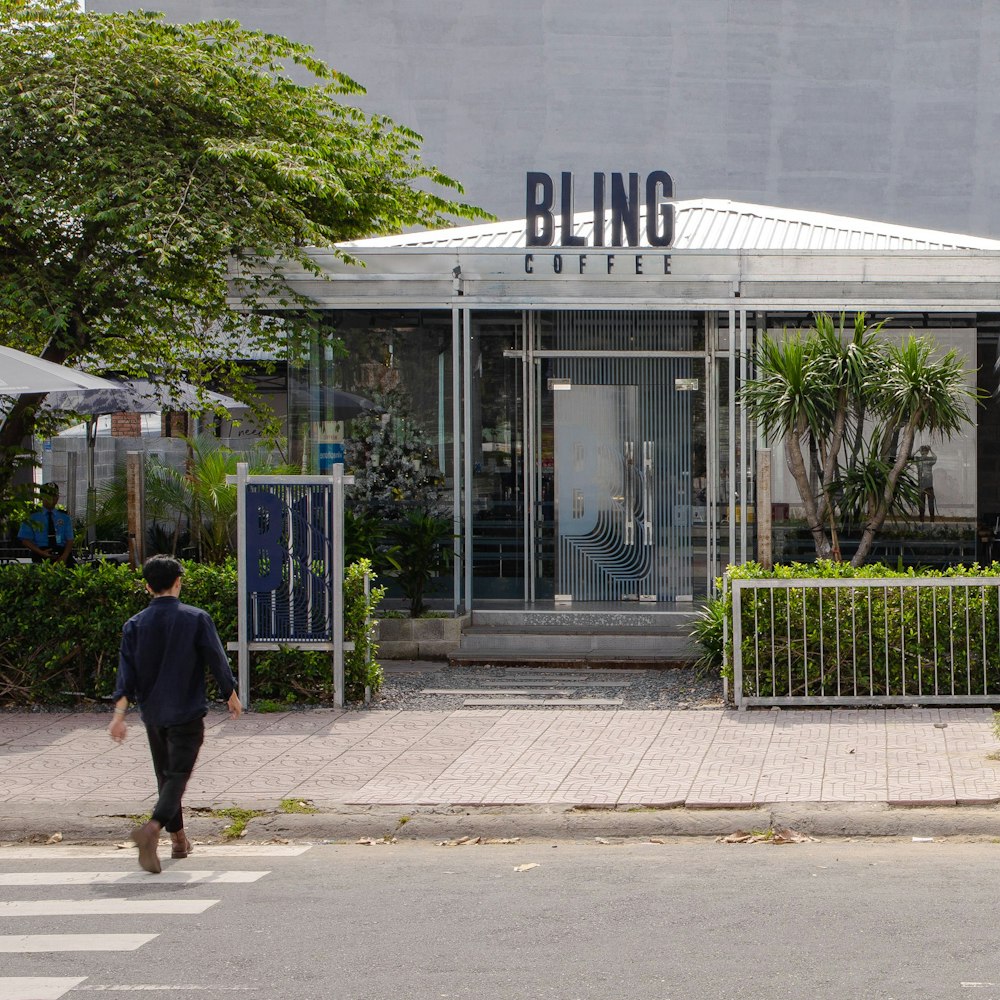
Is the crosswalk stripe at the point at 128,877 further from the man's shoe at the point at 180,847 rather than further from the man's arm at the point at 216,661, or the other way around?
the man's arm at the point at 216,661

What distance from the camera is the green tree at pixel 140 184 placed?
41.5 ft

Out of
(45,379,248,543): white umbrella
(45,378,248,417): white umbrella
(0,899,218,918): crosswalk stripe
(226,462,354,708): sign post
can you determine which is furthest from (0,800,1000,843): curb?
(45,378,248,417): white umbrella

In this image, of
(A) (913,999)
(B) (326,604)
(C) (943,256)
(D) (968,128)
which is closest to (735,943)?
(A) (913,999)

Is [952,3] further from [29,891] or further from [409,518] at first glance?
[29,891]

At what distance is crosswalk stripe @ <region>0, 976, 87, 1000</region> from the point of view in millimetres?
5195

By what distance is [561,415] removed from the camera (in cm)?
1534

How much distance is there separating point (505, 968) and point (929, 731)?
5.41 metres

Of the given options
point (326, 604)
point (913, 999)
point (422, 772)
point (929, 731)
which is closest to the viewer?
point (913, 999)

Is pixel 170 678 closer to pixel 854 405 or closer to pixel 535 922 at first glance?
pixel 535 922

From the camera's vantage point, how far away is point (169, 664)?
7195mm

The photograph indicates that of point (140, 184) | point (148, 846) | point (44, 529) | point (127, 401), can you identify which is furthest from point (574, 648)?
point (148, 846)

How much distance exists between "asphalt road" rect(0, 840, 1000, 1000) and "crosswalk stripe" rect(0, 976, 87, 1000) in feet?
0.08

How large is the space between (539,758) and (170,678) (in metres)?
3.01

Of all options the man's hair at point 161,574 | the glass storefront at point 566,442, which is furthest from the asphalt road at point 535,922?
Result: the glass storefront at point 566,442
